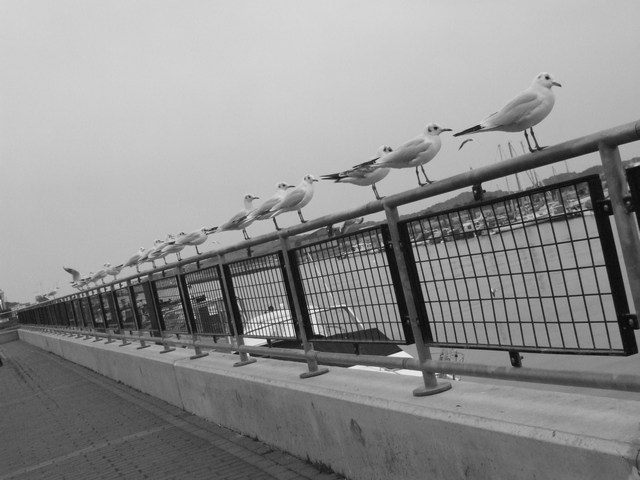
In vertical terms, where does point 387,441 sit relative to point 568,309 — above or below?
below

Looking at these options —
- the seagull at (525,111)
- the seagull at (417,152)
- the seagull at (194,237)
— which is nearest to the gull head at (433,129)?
the seagull at (417,152)

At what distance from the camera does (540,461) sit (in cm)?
361

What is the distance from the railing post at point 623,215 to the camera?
3180mm

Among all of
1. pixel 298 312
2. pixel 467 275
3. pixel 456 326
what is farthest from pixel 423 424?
pixel 298 312

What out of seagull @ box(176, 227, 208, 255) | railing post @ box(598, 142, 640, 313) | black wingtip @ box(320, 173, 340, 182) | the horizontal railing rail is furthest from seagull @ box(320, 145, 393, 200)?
seagull @ box(176, 227, 208, 255)

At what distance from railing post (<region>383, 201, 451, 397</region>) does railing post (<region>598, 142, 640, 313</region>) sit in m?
1.78

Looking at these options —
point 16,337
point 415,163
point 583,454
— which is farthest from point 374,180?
point 16,337

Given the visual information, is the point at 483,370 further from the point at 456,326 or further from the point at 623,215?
the point at 623,215

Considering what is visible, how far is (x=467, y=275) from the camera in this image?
4.30 meters

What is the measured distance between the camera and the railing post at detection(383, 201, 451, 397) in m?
4.85

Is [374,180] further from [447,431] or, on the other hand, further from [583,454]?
[583,454]

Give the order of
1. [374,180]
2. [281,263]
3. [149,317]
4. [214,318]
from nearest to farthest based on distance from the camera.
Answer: [281,263]
[374,180]
[214,318]
[149,317]

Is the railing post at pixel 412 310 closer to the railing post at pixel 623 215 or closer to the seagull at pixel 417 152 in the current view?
the seagull at pixel 417 152

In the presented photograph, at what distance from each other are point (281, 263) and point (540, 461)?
3536 millimetres
